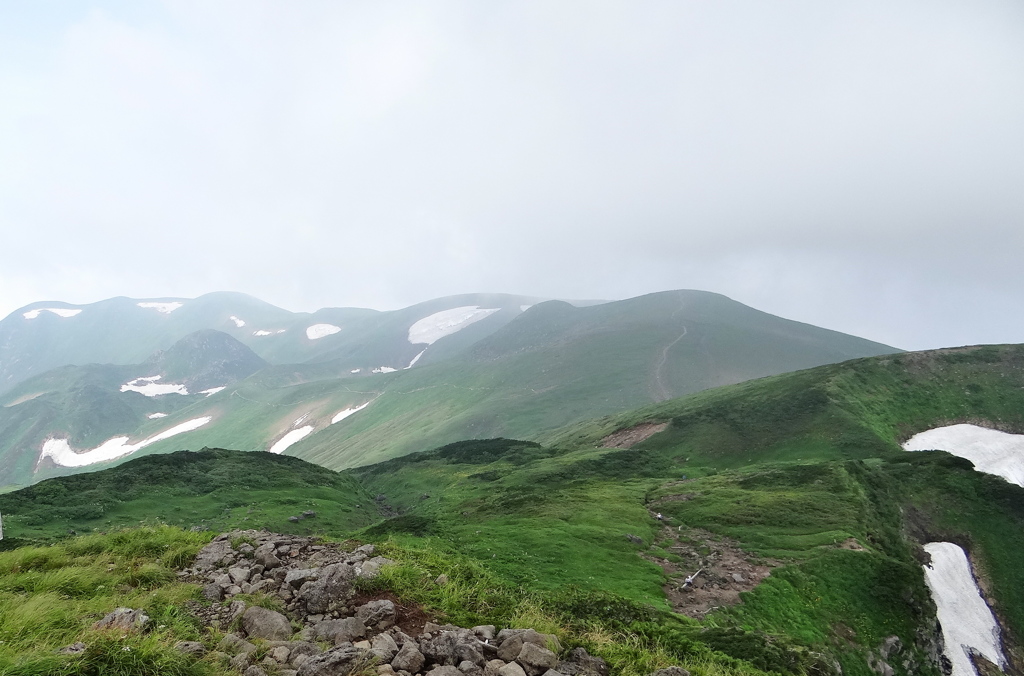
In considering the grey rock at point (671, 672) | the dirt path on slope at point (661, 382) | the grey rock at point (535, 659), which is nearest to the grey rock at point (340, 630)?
the grey rock at point (535, 659)

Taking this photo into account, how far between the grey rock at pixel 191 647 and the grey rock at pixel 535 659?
646 cm

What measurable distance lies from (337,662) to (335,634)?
1.69m

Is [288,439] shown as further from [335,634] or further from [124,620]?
[335,634]

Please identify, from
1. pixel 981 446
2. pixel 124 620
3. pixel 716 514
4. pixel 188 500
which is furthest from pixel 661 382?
pixel 124 620

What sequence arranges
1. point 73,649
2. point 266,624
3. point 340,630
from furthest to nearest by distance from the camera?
1. point 266,624
2. point 340,630
3. point 73,649

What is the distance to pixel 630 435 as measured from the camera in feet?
252

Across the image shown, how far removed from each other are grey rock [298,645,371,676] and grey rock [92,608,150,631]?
3.67m

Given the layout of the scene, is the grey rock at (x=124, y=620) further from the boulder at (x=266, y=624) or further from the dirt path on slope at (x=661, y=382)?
the dirt path on slope at (x=661, y=382)

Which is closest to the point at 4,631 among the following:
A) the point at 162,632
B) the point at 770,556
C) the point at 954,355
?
the point at 162,632

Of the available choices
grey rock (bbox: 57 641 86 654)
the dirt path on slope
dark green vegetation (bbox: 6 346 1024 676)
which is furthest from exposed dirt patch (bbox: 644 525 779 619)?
the dirt path on slope

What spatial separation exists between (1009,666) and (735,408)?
44.4 meters

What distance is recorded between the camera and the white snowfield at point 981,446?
170 feet

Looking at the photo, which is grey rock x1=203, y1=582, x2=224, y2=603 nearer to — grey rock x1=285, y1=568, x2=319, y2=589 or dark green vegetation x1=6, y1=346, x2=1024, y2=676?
grey rock x1=285, y1=568, x2=319, y2=589

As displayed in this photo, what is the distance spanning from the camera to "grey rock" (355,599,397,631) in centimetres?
1150
